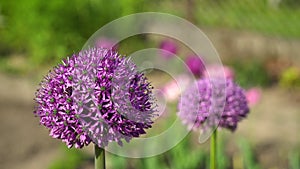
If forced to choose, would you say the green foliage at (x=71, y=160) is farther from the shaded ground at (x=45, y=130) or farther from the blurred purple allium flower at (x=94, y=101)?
the blurred purple allium flower at (x=94, y=101)

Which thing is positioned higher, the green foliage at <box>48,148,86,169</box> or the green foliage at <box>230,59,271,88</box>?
the green foliage at <box>230,59,271,88</box>

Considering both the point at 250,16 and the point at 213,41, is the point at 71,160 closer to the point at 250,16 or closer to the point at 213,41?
the point at 213,41

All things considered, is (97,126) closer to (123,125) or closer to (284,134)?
(123,125)

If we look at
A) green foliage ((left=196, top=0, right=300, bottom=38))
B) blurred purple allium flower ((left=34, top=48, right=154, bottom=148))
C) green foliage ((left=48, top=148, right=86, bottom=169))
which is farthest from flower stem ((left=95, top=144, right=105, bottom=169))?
green foliage ((left=196, top=0, right=300, bottom=38))

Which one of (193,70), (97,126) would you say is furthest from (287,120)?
(97,126)

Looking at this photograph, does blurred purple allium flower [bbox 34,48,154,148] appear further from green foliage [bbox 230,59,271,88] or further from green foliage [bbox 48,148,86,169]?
green foliage [bbox 230,59,271,88]

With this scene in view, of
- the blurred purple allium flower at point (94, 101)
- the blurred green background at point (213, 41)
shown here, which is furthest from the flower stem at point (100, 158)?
the blurred green background at point (213, 41)
